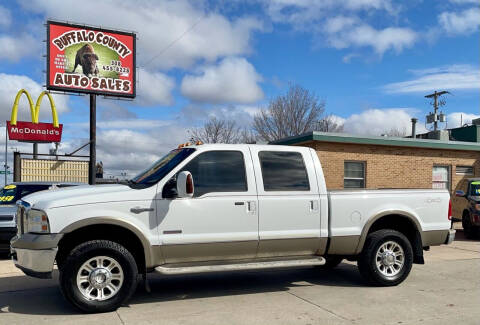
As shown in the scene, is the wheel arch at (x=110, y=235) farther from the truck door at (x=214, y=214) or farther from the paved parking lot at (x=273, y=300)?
the paved parking lot at (x=273, y=300)

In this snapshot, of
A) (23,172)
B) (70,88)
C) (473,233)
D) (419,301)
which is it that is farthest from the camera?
(70,88)

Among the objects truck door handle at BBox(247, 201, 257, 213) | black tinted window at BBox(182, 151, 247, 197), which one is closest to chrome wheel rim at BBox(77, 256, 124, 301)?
black tinted window at BBox(182, 151, 247, 197)

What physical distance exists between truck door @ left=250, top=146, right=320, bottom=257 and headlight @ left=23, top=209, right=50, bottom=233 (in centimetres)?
264

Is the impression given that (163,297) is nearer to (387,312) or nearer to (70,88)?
(387,312)

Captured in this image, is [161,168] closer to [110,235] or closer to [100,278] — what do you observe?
[110,235]

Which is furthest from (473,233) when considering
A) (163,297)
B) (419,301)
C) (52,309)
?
(52,309)

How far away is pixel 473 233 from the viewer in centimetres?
1293

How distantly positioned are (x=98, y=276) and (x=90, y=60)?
1572cm

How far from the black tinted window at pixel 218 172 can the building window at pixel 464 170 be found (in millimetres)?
16242

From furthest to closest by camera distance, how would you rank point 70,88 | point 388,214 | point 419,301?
point 70,88
point 388,214
point 419,301

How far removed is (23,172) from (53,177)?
3.66ft

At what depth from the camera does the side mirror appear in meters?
5.48

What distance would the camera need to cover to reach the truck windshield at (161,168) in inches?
234

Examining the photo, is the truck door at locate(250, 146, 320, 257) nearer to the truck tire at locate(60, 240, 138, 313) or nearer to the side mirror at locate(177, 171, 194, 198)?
the side mirror at locate(177, 171, 194, 198)
